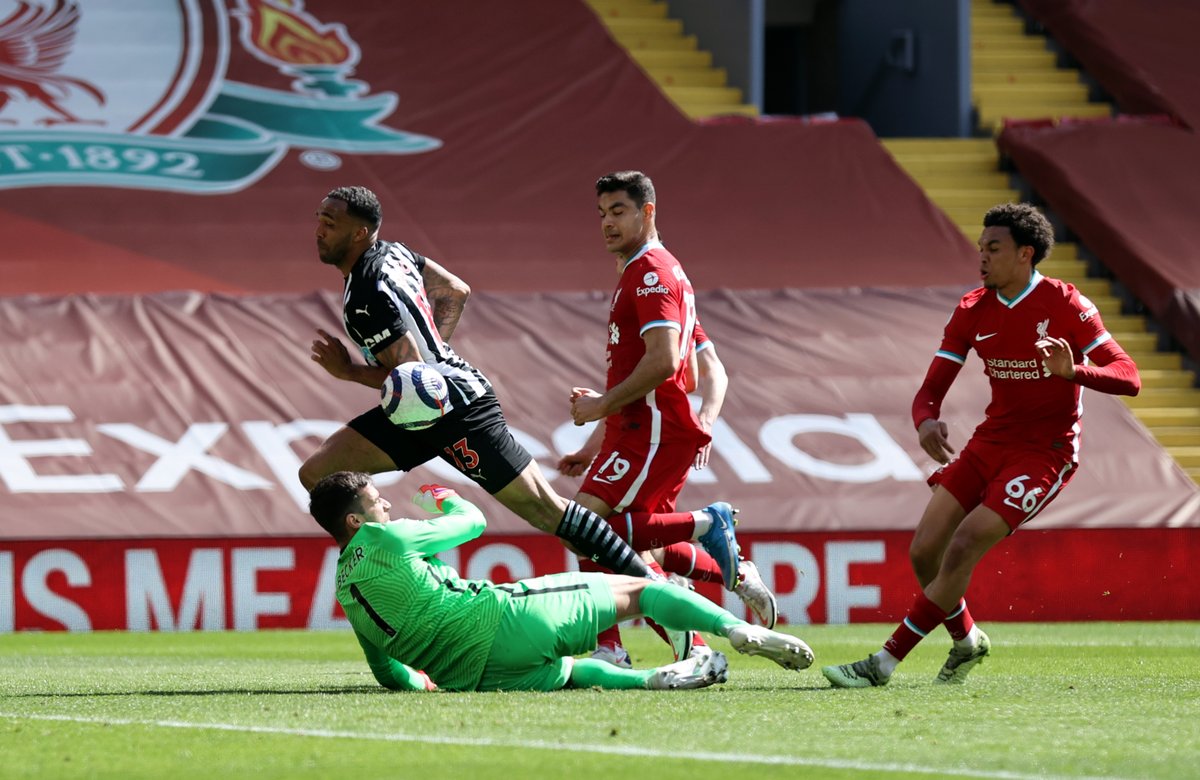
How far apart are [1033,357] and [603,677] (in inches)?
85.6

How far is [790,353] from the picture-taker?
15672 millimetres

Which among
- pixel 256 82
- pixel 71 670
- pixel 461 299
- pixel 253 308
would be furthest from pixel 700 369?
pixel 256 82

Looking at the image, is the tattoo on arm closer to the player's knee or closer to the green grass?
the green grass

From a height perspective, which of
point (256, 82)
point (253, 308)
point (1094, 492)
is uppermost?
point (256, 82)

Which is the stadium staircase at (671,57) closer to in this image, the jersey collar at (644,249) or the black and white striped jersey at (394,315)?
the jersey collar at (644,249)

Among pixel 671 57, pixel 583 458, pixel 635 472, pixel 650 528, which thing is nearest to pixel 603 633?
pixel 650 528

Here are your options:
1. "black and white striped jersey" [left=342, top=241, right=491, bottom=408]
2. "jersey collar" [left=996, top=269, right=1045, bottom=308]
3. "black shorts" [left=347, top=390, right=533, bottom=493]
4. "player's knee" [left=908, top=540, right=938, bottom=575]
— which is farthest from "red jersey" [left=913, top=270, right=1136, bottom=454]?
"black and white striped jersey" [left=342, top=241, right=491, bottom=408]

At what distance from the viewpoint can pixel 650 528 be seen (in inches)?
299

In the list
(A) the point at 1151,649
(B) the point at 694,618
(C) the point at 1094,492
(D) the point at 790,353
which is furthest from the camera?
(D) the point at 790,353

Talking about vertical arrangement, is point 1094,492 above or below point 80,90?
below

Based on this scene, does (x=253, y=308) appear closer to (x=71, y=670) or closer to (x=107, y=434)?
(x=107, y=434)

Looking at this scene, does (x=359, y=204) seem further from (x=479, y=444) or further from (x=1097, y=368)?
(x=1097, y=368)

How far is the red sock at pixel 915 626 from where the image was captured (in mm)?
7098

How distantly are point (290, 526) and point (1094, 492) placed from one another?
629cm
